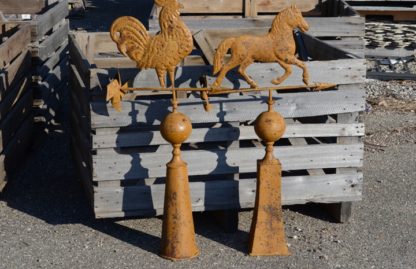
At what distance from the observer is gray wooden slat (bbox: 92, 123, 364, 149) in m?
5.54

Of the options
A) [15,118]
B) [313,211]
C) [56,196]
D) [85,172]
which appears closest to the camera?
[85,172]

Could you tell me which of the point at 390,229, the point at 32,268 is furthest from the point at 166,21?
the point at 390,229

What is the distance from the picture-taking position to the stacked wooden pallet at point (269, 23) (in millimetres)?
8266

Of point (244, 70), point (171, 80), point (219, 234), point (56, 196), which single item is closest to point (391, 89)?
point (56, 196)

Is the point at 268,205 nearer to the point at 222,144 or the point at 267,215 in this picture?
the point at 267,215

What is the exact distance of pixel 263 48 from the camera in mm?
5445

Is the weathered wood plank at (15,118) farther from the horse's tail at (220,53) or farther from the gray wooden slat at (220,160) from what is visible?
the horse's tail at (220,53)

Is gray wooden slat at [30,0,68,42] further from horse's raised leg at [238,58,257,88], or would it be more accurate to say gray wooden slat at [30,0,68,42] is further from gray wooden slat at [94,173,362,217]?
horse's raised leg at [238,58,257,88]

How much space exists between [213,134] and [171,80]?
1.69 ft

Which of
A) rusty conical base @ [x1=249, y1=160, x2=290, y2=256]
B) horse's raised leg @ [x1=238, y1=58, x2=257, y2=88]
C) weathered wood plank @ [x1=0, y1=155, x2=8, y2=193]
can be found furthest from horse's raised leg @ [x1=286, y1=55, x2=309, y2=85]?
weathered wood plank @ [x1=0, y1=155, x2=8, y2=193]

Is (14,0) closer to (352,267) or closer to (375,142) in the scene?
(375,142)

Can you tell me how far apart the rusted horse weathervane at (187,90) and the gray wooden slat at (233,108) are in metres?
0.14

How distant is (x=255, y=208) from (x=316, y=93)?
0.93 m

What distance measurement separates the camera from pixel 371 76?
11.3 m
